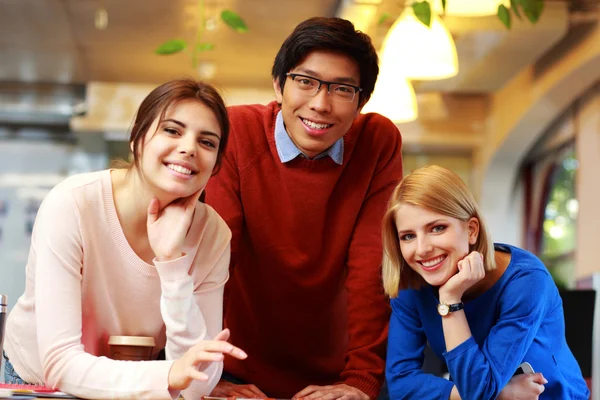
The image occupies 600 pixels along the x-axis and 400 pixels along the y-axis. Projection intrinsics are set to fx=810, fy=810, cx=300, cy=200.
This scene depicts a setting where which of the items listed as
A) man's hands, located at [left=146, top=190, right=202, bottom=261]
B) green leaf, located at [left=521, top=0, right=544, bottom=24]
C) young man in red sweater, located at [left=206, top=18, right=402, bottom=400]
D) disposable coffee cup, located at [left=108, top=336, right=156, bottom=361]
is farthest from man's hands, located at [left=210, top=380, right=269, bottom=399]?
green leaf, located at [left=521, top=0, right=544, bottom=24]

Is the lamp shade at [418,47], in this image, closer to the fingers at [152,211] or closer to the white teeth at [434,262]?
the white teeth at [434,262]

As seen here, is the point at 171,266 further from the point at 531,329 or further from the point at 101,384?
the point at 531,329

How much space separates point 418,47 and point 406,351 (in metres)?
2.64

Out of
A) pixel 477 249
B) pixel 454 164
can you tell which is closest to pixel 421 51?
pixel 477 249

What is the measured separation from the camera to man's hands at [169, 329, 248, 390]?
4.24ft

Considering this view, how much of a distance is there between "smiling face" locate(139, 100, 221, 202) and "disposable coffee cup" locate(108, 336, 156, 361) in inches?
10.9

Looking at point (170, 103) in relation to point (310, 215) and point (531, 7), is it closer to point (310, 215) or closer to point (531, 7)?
point (310, 215)

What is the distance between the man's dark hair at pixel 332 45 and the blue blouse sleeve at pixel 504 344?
0.59m

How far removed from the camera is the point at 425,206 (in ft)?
5.47

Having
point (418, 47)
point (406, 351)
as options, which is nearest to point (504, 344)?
point (406, 351)

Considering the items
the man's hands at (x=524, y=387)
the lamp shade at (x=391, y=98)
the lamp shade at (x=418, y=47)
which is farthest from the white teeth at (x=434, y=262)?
the lamp shade at (x=391, y=98)

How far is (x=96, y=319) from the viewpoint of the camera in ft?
5.19

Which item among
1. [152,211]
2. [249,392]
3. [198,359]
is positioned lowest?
[249,392]

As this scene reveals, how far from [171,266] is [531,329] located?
0.72m
